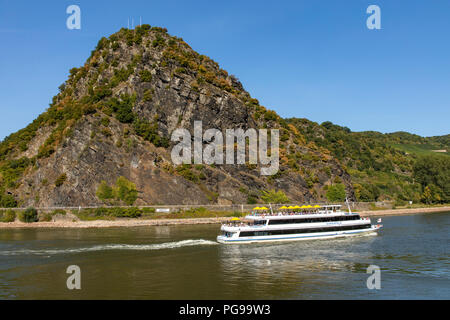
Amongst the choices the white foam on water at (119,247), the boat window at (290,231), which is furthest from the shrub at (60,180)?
the boat window at (290,231)

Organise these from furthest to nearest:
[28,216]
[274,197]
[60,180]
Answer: [274,197]
[60,180]
[28,216]

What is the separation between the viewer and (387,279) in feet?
127

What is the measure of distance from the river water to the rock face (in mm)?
42678

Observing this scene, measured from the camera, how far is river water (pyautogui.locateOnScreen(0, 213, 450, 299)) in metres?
34.3

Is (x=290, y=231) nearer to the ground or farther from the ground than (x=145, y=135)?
nearer to the ground

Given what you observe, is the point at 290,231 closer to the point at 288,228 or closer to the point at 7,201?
the point at 288,228

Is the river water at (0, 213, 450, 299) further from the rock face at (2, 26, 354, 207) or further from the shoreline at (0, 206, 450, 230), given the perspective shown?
the rock face at (2, 26, 354, 207)

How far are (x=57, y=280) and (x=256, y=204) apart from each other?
79291mm

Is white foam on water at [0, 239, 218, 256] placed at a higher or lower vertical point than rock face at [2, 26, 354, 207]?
lower

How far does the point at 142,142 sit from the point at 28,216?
38.6 metres

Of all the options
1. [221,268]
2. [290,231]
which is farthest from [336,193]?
[221,268]

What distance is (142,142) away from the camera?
117188 millimetres

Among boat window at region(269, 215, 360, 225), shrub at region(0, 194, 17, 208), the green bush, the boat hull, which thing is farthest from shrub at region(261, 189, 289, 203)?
shrub at region(0, 194, 17, 208)

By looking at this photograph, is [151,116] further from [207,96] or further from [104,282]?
[104,282]
